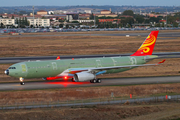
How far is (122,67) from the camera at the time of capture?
63.0 m

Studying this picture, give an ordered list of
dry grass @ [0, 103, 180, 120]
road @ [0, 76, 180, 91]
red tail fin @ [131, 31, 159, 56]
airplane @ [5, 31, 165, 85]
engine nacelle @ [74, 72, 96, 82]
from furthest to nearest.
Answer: red tail fin @ [131, 31, 159, 56] < engine nacelle @ [74, 72, 96, 82] < airplane @ [5, 31, 165, 85] < road @ [0, 76, 180, 91] < dry grass @ [0, 103, 180, 120]

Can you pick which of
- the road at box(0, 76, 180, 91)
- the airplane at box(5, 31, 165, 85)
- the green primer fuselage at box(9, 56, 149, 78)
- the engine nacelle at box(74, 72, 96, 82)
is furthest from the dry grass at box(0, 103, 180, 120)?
the green primer fuselage at box(9, 56, 149, 78)

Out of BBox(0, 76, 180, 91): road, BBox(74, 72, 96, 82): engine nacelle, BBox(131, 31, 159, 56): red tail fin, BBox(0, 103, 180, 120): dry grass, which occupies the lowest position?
BBox(0, 103, 180, 120): dry grass

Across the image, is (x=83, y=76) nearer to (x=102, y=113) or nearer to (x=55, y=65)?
(x=55, y=65)

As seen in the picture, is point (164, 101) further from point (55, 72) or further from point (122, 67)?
point (55, 72)

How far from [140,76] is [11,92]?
1187 inches

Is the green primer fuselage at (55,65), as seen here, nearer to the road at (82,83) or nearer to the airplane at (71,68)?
the airplane at (71,68)

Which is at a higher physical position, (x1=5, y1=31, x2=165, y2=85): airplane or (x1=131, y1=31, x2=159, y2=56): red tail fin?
(x1=131, y1=31, x2=159, y2=56): red tail fin

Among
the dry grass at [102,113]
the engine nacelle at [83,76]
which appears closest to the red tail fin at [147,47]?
the engine nacelle at [83,76]

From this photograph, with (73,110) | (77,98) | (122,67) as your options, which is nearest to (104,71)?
(122,67)

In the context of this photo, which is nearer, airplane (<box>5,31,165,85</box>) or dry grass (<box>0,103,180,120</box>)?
dry grass (<box>0,103,180,120</box>)

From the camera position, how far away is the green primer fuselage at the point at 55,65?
57.2 meters

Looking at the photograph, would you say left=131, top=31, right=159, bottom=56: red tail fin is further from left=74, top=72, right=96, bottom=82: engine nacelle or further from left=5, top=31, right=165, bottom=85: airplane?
left=74, top=72, right=96, bottom=82: engine nacelle

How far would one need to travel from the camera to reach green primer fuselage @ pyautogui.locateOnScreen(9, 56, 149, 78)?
57250 millimetres
